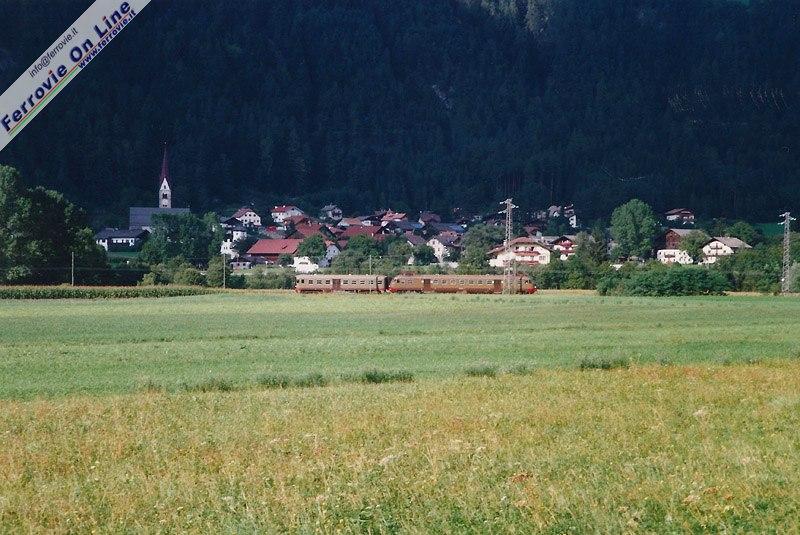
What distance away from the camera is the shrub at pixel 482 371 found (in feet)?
76.9

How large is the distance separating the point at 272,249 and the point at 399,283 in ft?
217

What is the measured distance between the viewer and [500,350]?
3152cm

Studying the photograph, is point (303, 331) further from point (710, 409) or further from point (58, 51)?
point (710, 409)

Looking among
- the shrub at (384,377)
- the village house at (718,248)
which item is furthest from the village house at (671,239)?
the shrub at (384,377)

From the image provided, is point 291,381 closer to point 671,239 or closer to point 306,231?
point 671,239

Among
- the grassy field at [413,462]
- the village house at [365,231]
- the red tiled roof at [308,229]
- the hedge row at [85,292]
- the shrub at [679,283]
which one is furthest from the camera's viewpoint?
the village house at [365,231]

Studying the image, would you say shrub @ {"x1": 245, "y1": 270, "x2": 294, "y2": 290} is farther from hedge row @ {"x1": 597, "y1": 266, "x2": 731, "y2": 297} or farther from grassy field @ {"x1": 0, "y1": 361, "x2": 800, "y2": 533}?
grassy field @ {"x1": 0, "y1": 361, "x2": 800, "y2": 533}

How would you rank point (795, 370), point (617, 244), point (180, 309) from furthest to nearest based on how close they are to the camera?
1. point (617, 244)
2. point (180, 309)
3. point (795, 370)

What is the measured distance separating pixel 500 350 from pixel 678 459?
2023cm

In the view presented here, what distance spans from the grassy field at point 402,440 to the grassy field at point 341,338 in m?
0.28

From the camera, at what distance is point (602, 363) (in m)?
25.2

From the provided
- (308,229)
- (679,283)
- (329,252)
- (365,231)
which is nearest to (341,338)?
(679,283)

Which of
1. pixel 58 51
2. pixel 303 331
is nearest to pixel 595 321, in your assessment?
pixel 303 331

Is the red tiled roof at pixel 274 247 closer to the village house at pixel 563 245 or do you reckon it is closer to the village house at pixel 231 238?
the village house at pixel 231 238
